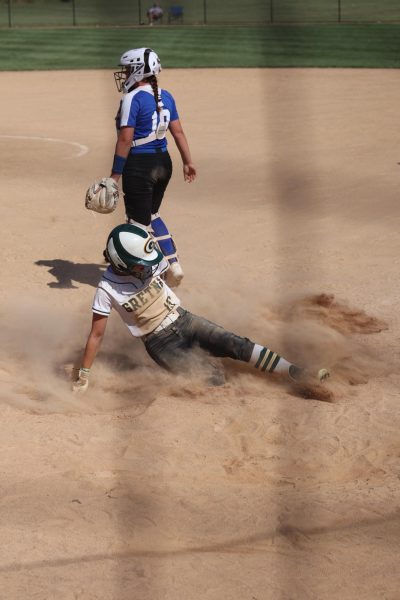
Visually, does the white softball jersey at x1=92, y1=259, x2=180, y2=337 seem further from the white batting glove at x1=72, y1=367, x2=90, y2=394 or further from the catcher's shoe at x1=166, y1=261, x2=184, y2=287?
the catcher's shoe at x1=166, y1=261, x2=184, y2=287

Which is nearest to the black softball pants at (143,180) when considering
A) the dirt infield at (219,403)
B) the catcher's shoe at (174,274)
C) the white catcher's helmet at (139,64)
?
the catcher's shoe at (174,274)

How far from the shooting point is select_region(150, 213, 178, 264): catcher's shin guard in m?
8.49

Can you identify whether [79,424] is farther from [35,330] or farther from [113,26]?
[113,26]

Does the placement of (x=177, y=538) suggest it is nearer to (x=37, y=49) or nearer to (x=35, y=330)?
(x=35, y=330)

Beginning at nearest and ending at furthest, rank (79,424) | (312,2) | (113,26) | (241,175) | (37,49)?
(79,424) → (241,175) → (37,49) → (113,26) → (312,2)

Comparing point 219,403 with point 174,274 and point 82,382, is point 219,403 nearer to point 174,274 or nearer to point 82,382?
point 82,382

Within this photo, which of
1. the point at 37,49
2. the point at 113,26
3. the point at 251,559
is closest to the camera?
the point at 251,559

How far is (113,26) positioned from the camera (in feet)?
105

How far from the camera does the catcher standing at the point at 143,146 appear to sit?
26.3ft

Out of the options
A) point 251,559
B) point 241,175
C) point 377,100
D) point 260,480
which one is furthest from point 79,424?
point 377,100

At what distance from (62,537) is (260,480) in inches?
47.5

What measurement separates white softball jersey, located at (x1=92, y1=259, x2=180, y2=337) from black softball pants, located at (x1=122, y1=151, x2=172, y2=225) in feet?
5.39

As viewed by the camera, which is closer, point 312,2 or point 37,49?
point 37,49

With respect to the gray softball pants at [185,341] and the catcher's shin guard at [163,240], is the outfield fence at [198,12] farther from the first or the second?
the gray softball pants at [185,341]
